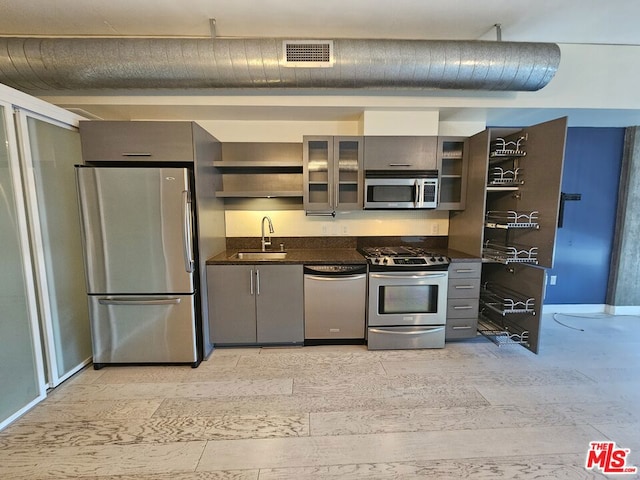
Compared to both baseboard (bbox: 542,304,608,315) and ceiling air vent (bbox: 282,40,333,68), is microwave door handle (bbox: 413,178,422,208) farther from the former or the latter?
baseboard (bbox: 542,304,608,315)

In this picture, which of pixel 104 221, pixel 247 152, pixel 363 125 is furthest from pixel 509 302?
pixel 104 221

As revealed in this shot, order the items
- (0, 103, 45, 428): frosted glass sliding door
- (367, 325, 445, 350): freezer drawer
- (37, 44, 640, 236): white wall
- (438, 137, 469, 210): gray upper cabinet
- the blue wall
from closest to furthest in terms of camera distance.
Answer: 1. (0, 103, 45, 428): frosted glass sliding door
2. (37, 44, 640, 236): white wall
3. (367, 325, 445, 350): freezer drawer
4. (438, 137, 469, 210): gray upper cabinet
5. the blue wall

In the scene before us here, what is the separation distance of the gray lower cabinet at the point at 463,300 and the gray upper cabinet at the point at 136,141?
8.72 feet

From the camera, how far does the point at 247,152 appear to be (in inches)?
115

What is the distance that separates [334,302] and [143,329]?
5.58 ft

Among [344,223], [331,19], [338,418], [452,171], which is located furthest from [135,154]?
[452,171]

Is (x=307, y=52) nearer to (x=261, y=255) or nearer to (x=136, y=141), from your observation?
(x=136, y=141)

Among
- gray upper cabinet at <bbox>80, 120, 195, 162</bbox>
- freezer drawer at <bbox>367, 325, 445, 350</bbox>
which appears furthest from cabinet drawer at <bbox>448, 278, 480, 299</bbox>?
gray upper cabinet at <bbox>80, 120, 195, 162</bbox>

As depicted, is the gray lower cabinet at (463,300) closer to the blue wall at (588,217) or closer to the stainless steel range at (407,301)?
the stainless steel range at (407,301)

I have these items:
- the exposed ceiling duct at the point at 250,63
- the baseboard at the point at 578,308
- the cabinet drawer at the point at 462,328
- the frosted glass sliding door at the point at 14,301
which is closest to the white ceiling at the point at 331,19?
the exposed ceiling duct at the point at 250,63

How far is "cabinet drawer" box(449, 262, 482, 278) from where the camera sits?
2564 mm

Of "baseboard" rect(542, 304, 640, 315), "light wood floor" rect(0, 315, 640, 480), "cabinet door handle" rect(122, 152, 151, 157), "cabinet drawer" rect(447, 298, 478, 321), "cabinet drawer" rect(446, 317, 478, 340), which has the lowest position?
"light wood floor" rect(0, 315, 640, 480)

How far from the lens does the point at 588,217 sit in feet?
10.9

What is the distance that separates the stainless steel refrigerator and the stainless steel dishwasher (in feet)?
3.37
